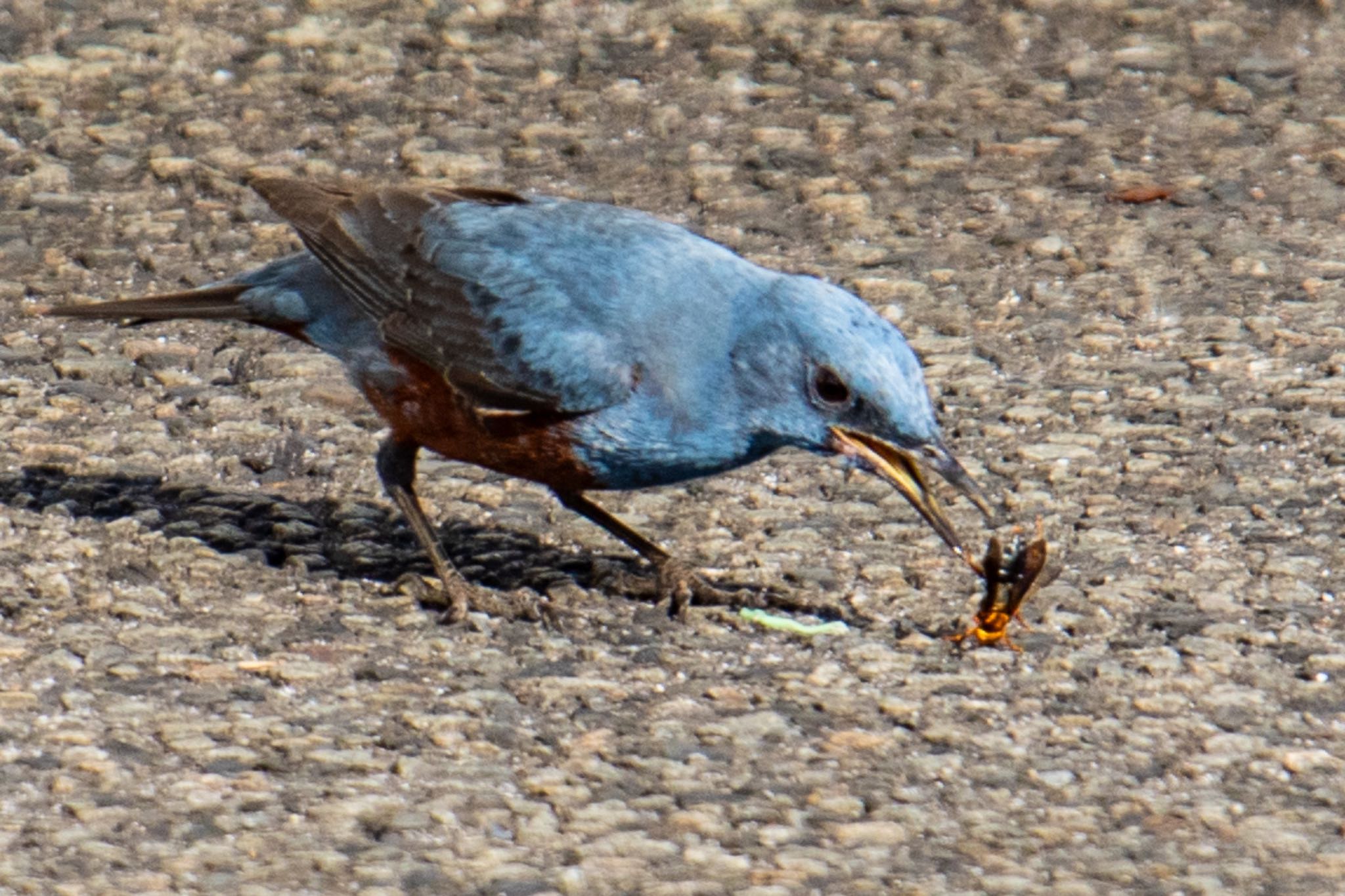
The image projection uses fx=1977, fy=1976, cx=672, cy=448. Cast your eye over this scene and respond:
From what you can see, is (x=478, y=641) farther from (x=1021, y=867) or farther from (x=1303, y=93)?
(x=1303, y=93)

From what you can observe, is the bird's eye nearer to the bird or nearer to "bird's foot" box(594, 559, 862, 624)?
the bird

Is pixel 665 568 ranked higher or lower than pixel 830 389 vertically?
lower

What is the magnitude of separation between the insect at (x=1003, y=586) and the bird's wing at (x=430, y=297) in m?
0.93

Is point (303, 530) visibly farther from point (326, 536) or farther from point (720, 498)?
point (720, 498)

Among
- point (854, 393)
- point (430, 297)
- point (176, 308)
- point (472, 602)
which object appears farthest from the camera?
point (176, 308)

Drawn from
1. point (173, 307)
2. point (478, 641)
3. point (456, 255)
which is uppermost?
point (456, 255)

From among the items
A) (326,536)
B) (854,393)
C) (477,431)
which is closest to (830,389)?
(854,393)

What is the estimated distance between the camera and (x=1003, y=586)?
15.2ft

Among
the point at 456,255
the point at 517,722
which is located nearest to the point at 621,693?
the point at 517,722

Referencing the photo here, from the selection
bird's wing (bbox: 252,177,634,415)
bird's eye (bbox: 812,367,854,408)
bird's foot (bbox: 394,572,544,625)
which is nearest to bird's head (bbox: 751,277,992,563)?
bird's eye (bbox: 812,367,854,408)

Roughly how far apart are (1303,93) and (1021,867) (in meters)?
4.36

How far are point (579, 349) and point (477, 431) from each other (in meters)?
0.33

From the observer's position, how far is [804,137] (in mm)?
6941

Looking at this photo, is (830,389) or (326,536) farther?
A: (326,536)
